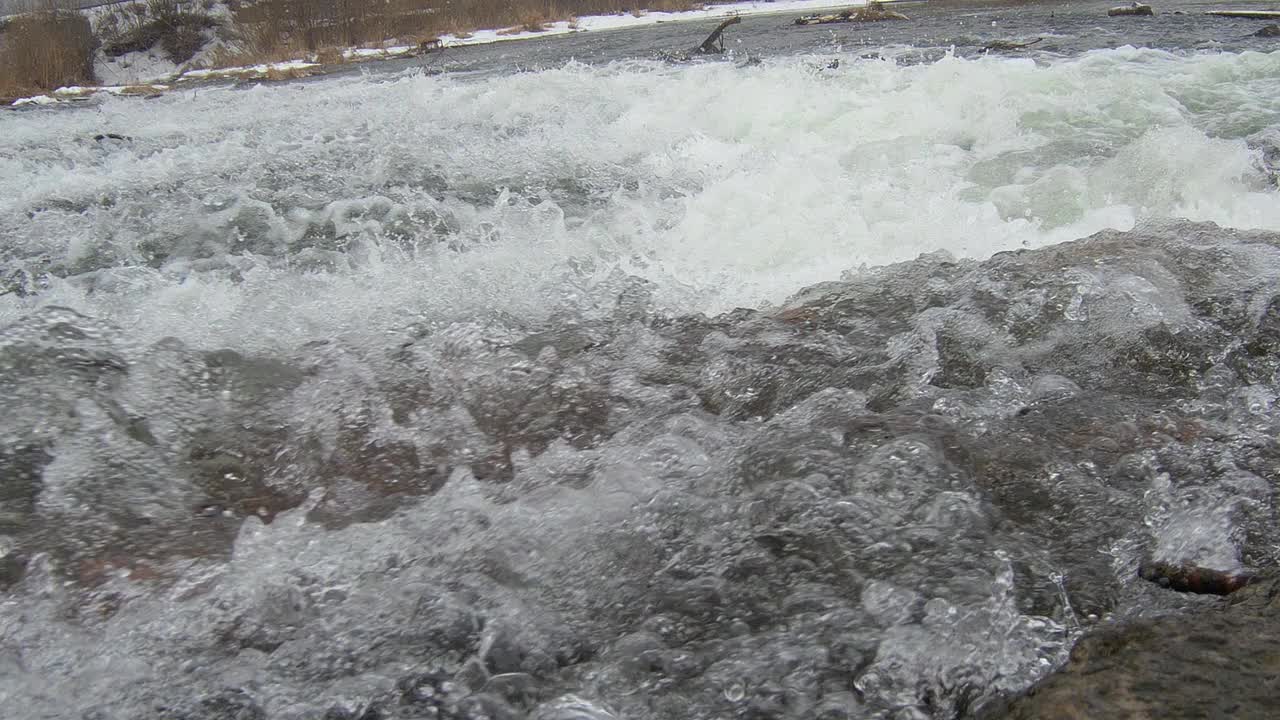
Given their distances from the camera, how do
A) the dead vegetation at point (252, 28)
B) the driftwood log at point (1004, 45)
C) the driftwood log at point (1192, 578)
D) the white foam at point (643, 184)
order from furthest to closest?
the dead vegetation at point (252, 28)
the driftwood log at point (1004, 45)
the white foam at point (643, 184)
the driftwood log at point (1192, 578)

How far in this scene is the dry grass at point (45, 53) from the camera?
14.9 metres

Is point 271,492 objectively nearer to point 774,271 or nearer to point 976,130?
point 774,271

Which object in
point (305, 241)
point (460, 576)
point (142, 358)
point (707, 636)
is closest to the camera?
point (707, 636)

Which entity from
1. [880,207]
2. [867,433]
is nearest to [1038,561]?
[867,433]

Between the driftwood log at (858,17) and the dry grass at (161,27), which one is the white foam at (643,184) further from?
the dry grass at (161,27)

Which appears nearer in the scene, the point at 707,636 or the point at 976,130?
the point at 707,636

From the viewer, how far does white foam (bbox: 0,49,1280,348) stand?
3.13 meters

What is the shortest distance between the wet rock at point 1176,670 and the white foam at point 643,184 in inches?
75.8

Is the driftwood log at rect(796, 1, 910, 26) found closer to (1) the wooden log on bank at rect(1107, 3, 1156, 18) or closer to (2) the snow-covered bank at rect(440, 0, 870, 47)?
(2) the snow-covered bank at rect(440, 0, 870, 47)

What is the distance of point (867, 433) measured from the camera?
199 cm

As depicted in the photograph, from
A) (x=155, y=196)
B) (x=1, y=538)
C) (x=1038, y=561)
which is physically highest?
(x=155, y=196)

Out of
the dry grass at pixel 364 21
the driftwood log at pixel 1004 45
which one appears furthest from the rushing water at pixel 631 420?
the dry grass at pixel 364 21

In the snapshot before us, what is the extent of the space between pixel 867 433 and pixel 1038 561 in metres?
0.54

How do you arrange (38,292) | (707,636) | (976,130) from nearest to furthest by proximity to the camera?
(707,636) → (38,292) → (976,130)
